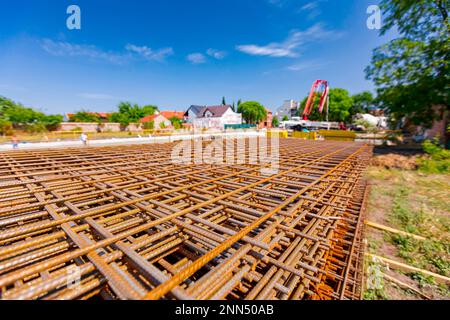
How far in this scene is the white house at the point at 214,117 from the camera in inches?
1868

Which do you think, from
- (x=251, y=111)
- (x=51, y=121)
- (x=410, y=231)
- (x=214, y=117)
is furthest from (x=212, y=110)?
(x=410, y=231)

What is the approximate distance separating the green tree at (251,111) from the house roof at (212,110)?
13.9 metres

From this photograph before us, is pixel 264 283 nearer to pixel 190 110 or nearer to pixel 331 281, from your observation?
pixel 331 281

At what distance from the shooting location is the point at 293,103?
84.4 meters

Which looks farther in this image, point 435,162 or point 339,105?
point 339,105

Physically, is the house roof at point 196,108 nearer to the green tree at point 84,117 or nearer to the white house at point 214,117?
the white house at point 214,117

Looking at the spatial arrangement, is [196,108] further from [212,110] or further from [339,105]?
[339,105]

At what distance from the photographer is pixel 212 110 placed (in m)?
50.3

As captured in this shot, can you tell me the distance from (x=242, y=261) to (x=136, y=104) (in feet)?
155

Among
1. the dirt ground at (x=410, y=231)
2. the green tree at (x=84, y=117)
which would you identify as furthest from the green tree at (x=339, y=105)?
the green tree at (x=84, y=117)

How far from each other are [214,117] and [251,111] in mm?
17951

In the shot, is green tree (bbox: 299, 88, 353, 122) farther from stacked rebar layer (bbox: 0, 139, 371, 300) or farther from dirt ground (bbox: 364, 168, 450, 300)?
stacked rebar layer (bbox: 0, 139, 371, 300)

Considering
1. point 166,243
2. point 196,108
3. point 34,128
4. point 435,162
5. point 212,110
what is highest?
point 196,108

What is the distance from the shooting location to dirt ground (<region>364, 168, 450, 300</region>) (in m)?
3.26
